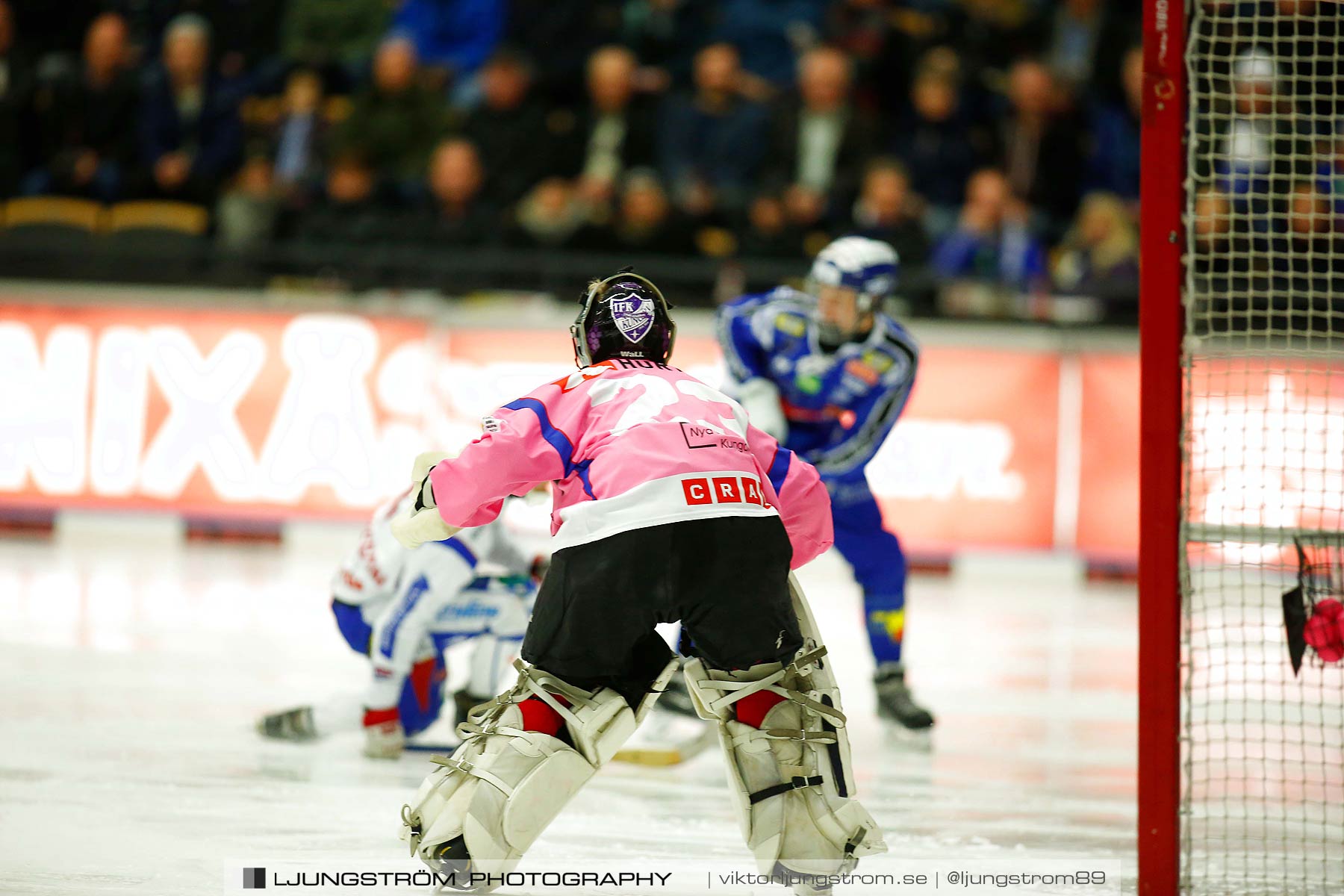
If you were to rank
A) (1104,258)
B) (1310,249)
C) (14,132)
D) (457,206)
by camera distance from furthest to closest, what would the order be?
(14,132)
(457,206)
(1104,258)
(1310,249)

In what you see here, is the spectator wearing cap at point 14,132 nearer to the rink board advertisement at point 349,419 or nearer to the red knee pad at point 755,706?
the rink board advertisement at point 349,419

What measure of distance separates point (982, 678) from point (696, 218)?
15.3 feet

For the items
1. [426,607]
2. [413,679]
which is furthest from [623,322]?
[413,679]

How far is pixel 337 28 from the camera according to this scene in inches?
496

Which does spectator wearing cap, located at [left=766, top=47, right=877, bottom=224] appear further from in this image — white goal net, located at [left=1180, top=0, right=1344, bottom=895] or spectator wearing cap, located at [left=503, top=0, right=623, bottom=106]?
white goal net, located at [left=1180, top=0, right=1344, bottom=895]

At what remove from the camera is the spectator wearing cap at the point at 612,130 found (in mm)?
11133

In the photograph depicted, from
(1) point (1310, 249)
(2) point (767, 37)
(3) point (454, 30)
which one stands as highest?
(3) point (454, 30)

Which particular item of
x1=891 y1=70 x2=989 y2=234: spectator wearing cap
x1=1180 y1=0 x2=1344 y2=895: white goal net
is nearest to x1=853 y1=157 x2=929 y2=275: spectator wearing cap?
x1=891 y1=70 x2=989 y2=234: spectator wearing cap

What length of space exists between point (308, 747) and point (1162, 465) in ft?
9.68

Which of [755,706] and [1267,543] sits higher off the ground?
[1267,543]

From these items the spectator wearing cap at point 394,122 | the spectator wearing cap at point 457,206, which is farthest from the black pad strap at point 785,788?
the spectator wearing cap at point 394,122

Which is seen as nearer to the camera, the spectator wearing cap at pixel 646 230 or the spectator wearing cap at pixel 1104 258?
the spectator wearing cap at pixel 1104 258

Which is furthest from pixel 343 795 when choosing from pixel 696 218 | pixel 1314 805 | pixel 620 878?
pixel 696 218

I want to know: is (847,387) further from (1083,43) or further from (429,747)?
(1083,43)
